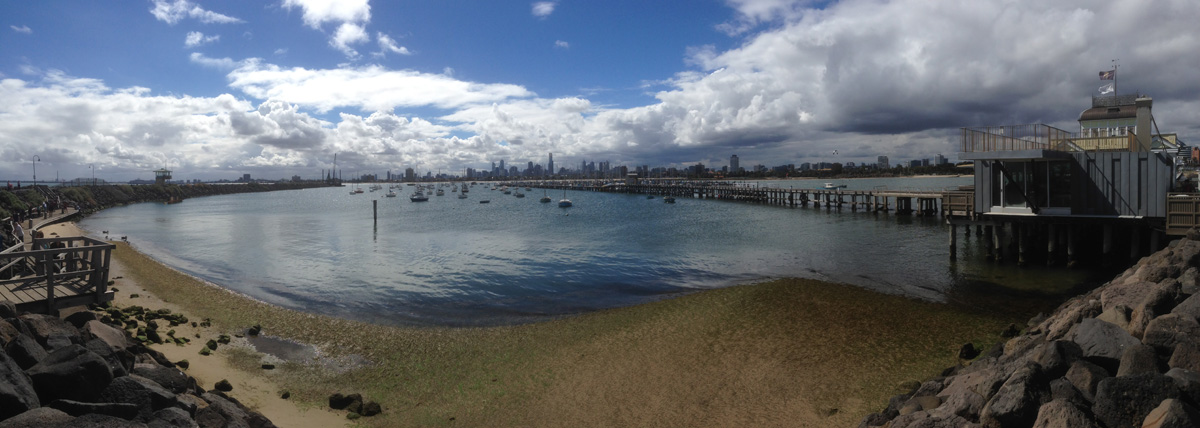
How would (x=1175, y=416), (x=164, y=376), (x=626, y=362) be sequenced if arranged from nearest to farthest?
(x=1175, y=416) → (x=164, y=376) → (x=626, y=362)

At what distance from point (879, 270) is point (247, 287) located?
2554 cm

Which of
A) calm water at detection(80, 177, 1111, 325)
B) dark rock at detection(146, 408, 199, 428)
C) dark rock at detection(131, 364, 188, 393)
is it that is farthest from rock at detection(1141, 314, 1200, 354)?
dark rock at detection(131, 364, 188, 393)

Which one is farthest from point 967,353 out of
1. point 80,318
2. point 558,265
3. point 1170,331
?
point 558,265

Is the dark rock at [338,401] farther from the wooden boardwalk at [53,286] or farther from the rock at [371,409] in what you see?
the wooden boardwalk at [53,286]

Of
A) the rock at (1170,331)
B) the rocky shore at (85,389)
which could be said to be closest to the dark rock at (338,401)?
the rocky shore at (85,389)

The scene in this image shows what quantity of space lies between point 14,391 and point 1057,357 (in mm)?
10773

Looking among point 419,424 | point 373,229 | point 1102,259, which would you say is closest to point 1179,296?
point 419,424

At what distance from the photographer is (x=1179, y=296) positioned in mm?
7848

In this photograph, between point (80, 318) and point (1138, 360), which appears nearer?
point (1138, 360)

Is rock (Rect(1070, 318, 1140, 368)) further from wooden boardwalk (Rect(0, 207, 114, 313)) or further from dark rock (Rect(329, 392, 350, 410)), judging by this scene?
wooden boardwalk (Rect(0, 207, 114, 313))

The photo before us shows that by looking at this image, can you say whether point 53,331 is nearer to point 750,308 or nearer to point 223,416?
point 223,416

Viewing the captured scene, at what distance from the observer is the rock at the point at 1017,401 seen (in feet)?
18.2

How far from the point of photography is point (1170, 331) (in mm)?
6312

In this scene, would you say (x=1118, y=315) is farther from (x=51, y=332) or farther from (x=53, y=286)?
(x=53, y=286)
